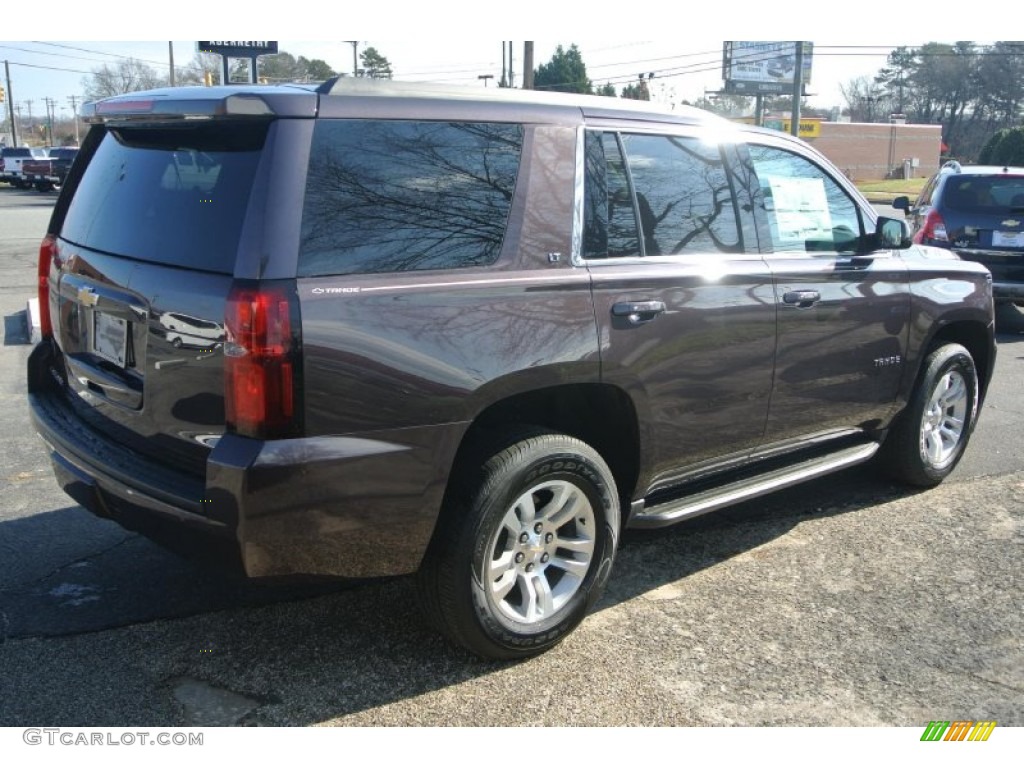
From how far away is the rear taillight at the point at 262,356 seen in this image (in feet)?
9.27

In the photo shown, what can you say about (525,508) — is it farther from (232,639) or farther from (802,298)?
(802,298)

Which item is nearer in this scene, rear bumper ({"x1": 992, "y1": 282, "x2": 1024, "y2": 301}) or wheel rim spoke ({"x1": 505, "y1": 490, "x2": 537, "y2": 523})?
wheel rim spoke ({"x1": 505, "y1": 490, "x2": 537, "y2": 523})

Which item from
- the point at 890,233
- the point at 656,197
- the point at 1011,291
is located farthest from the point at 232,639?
the point at 1011,291

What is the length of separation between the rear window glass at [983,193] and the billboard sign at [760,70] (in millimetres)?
58177

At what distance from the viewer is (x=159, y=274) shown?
10.3ft

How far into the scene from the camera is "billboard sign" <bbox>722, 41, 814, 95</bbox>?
65875mm

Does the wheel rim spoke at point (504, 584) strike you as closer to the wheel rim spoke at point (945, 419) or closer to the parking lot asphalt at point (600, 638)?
the parking lot asphalt at point (600, 638)

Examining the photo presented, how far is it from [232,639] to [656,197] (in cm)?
237

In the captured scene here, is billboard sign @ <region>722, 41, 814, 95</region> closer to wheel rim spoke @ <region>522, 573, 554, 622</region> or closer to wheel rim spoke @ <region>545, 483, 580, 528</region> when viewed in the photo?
wheel rim spoke @ <region>545, 483, 580, 528</region>

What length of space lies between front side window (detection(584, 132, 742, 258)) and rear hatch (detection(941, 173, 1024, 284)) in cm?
755

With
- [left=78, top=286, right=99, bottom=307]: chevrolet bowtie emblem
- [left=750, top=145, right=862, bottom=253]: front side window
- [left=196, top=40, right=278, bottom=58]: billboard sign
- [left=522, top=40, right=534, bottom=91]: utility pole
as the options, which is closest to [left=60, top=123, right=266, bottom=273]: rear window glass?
[left=78, top=286, right=99, bottom=307]: chevrolet bowtie emblem

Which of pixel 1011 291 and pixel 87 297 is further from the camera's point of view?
pixel 1011 291

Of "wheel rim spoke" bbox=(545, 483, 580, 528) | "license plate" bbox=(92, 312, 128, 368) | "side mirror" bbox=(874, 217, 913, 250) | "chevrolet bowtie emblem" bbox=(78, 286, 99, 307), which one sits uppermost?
"side mirror" bbox=(874, 217, 913, 250)

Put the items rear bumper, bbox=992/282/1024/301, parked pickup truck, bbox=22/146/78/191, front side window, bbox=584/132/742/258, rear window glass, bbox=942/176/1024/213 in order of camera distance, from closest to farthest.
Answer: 1. front side window, bbox=584/132/742/258
2. rear bumper, bbox=992/282/1024/301
3. rear window glass, bbox=942/176/1024/213
4. parked pickup truck, bbox=22/146/78/191
